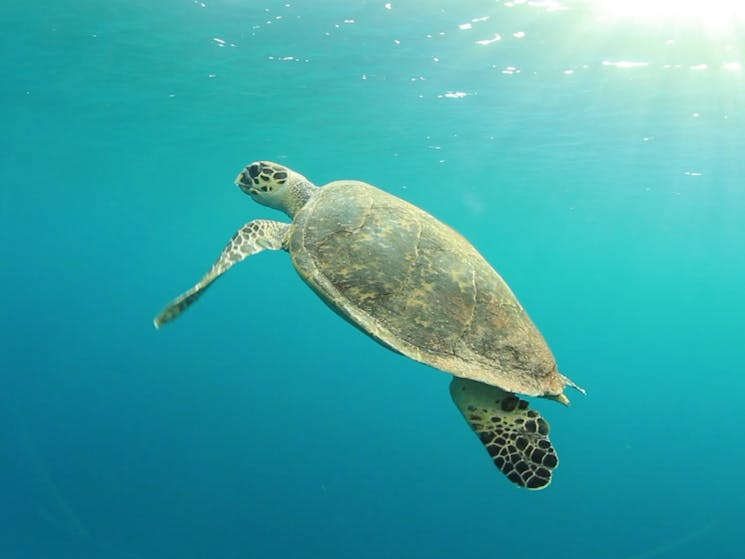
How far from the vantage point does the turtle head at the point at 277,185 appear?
5.86 metres

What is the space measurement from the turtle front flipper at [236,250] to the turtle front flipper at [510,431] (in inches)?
87.2

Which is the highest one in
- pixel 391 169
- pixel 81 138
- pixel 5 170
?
pixel 81 138

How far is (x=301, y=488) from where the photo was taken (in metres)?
Result: 16.1

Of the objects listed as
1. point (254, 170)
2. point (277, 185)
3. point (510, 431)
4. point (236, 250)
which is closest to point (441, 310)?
point (510, 431)

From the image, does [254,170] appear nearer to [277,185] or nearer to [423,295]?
[277,185]

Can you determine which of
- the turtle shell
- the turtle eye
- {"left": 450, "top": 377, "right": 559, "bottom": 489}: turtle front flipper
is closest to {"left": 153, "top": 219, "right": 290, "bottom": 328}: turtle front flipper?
the turtle shell

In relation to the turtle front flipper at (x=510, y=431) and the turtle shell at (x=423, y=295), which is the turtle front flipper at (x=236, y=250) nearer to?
the turtle shell at (x=423, y=295)

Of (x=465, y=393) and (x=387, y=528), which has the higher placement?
(x=465, y=393)

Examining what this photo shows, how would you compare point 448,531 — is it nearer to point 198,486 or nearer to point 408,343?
point 198,486

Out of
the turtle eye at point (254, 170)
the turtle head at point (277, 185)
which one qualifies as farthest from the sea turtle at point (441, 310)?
the turtle eye at point (254, 170)

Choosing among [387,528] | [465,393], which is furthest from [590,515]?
[465,393]

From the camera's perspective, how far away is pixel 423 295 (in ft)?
13.1

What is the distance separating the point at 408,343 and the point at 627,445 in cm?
2394

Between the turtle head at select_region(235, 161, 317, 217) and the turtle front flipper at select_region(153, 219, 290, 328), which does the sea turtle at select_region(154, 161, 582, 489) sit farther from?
the turtle head at select_region(235, 161, 317, 217)
